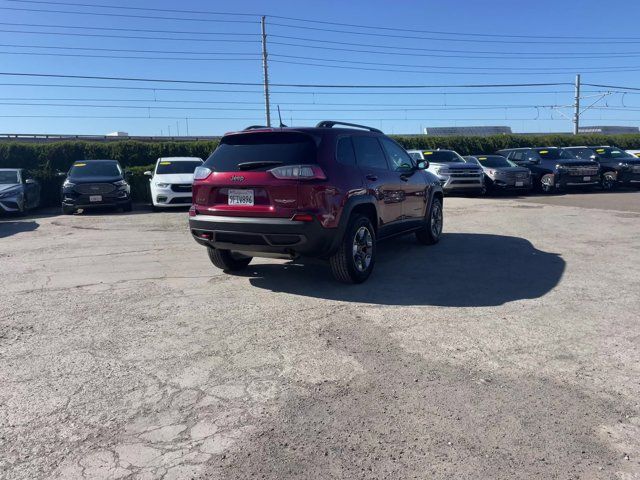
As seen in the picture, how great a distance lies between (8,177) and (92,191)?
2.61 metres

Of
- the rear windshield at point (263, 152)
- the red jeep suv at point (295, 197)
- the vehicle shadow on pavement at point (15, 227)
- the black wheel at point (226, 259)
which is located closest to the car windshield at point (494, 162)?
the red jeep suv at point (295, 197)

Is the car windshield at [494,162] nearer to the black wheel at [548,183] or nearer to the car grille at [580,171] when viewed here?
the black wheel at [548,183]

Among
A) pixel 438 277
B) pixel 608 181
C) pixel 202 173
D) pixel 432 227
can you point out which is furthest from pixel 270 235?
pixel 608 181

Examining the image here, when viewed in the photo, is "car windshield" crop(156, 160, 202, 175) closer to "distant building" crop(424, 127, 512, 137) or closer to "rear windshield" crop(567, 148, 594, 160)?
"rear windshield" crop(567, 148, 594, 160)

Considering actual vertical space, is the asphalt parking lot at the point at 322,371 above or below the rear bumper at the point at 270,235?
below

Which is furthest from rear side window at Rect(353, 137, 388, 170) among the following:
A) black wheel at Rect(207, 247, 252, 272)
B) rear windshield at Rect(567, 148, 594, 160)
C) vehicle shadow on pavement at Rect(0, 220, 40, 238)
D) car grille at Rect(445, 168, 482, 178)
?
rear windshield at Rect(567, 148, 594, 160)

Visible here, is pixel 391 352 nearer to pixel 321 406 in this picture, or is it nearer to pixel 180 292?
pixel 321 406

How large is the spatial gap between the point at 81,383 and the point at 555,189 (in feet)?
62.4

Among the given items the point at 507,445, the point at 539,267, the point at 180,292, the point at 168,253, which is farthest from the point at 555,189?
the point at 507,445

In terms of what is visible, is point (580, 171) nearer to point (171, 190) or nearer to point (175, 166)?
point (175, 166)

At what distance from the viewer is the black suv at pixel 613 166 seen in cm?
2005

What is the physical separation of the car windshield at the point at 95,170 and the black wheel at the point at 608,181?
17.8 m

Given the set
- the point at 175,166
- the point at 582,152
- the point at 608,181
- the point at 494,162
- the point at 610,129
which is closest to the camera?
the point at 175,166

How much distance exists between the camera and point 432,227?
29.4ft
